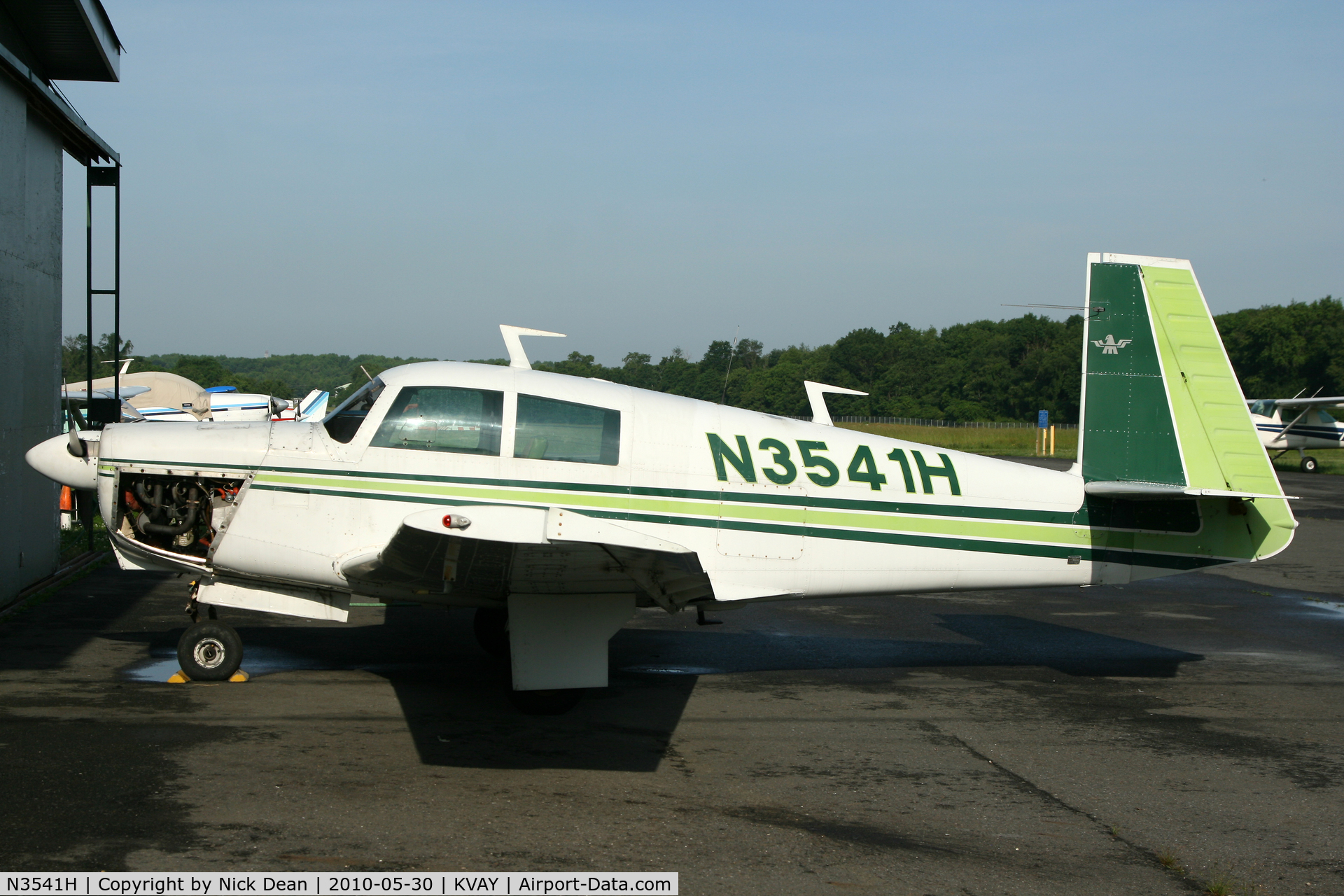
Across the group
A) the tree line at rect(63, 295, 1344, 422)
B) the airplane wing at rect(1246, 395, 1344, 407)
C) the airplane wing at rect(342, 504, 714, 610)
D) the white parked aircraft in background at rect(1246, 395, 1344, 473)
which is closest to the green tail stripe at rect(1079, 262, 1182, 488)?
the airplane wing at rect(342, 504, 714, 610)

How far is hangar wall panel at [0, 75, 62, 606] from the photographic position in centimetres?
949

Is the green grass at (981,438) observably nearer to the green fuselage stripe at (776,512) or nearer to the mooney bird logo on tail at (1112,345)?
the mooney bird logo on tail at (1112,345)

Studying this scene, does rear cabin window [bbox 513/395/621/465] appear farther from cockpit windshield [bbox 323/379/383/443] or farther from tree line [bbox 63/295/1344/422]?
tree line [bbox 63/295/1344/422]

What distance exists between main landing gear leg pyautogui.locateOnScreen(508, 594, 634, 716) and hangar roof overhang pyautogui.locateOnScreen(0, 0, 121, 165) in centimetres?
753

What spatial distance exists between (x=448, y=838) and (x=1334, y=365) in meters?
84.4

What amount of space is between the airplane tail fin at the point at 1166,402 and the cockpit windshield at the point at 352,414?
547 cm

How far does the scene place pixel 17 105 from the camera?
976cm

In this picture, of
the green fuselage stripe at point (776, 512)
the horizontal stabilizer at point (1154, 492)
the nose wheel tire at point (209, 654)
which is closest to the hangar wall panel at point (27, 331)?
the nose wheel tire at point (209, 654)

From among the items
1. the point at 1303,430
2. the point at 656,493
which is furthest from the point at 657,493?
the point at 1303,430

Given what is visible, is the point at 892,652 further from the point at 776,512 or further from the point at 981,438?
the point at 981,438

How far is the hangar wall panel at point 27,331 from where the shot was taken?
9.49m

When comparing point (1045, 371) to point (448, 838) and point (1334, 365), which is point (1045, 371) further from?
point (448, 838)

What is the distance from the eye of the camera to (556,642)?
260 inches
